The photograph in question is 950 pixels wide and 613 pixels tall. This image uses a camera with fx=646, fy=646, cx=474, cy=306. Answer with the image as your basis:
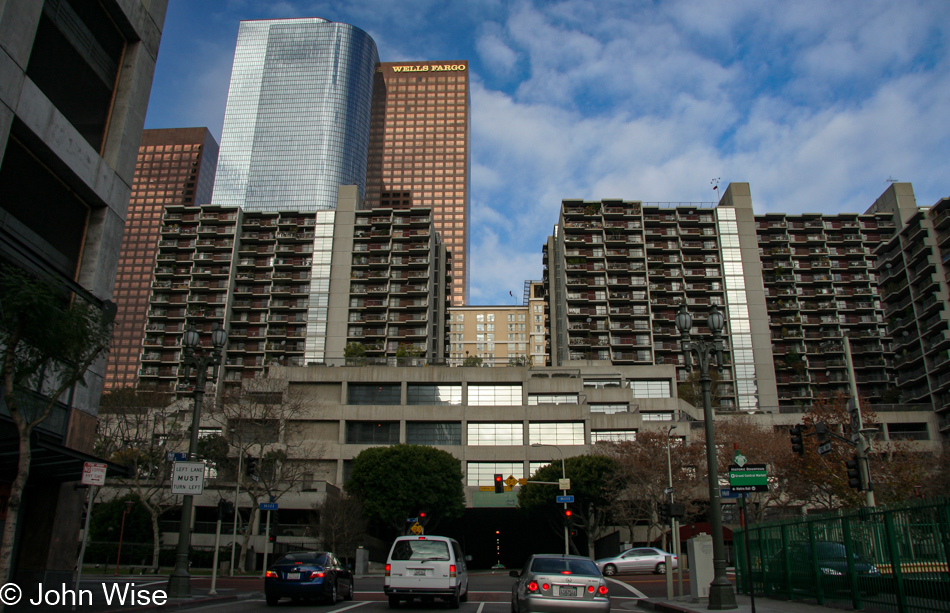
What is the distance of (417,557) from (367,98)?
6493 inches

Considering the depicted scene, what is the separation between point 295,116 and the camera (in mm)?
161125

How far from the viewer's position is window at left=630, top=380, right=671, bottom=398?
8331cm

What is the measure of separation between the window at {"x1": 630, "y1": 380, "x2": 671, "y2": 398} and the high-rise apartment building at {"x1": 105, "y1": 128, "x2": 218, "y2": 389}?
141147 mm

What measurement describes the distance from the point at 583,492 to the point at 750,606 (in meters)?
35.6

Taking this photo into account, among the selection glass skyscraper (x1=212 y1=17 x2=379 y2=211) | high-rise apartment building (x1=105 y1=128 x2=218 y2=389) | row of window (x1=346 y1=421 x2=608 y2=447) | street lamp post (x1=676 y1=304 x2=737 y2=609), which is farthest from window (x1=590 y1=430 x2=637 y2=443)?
high-rise apartment building (x1=105 y1=128 x2=218 y2=389)

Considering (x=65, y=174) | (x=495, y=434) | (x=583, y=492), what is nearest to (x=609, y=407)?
(x=495, y=434)

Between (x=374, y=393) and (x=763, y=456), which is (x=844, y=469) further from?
(x=374, y=393)

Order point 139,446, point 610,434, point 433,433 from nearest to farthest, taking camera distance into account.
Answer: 1. point 139,446
2. point 433,433
3. point 610,434

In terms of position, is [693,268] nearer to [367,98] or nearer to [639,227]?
[639,227]

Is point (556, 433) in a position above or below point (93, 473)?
above

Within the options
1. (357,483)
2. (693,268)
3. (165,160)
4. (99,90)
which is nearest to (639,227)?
(693,268)

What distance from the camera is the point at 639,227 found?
103938mm

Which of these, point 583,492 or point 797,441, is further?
point 583,492

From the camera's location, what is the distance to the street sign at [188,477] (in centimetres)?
1888
